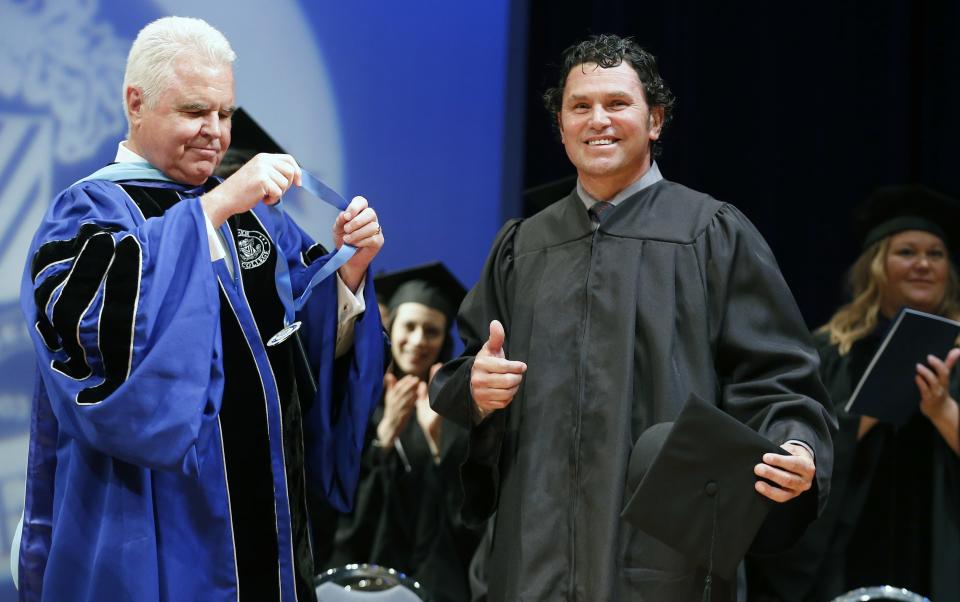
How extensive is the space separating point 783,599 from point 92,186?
3.73 metres

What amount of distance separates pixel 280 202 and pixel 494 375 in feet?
2.24

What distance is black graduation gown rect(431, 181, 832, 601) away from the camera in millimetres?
2625

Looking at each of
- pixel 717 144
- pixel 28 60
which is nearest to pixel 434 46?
pixel 717 144

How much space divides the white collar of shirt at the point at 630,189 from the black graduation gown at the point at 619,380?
0.08ft

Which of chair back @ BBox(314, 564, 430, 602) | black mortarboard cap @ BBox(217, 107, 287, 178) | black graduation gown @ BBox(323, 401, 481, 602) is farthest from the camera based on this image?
black graduation gown @ BBox(323, 401, 481, 602)

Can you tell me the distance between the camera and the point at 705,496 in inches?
97.7

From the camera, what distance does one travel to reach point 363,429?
2971 millimetres

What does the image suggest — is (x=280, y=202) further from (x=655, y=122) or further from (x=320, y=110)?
(x=320, y=110)

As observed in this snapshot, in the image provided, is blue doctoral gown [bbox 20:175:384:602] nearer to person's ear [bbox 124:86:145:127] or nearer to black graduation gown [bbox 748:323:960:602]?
person's ear [bbox 124:86:145:127]

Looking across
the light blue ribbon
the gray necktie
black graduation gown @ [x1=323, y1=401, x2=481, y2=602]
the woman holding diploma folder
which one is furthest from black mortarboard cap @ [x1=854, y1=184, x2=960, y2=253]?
the light blue ribbon

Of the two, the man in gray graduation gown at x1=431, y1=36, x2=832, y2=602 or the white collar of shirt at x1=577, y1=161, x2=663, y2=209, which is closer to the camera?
the man in gray graduation gown at x1=431, y1=36, x2=832, y2=602

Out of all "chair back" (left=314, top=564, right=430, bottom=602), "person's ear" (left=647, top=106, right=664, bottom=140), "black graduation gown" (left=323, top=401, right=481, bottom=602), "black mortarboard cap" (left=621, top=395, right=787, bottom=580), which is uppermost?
"person's ear" (left=647, top=106, right=664, bottom=140)

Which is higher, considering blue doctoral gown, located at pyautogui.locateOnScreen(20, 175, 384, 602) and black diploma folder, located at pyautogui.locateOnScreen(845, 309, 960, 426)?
blue doctoral gown, located at pyautogui.locateOnScreen(20, 175, 384, 602)

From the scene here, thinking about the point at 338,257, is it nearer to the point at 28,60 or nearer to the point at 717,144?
the point at 28,60
